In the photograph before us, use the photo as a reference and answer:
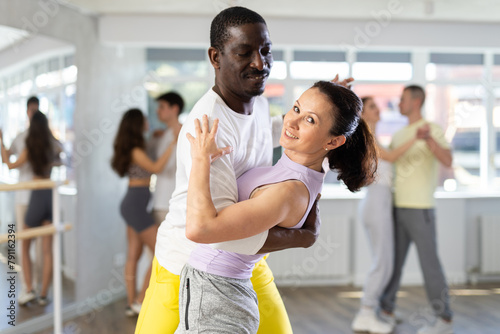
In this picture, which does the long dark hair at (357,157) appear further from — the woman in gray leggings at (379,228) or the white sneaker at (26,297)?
the white sneaker at (26,297)

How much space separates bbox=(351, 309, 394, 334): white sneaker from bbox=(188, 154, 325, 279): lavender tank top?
2.65m

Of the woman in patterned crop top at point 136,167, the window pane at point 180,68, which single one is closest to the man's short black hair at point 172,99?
the woman in patterned crop top at point 136,167

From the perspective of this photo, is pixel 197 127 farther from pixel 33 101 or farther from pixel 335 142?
pixel 33 101

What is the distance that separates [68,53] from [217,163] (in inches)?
133

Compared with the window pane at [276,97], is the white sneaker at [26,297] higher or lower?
lower

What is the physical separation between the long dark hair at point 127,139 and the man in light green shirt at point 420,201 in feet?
6.34

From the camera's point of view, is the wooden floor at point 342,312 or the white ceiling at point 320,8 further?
the white ceiling at point 320,8

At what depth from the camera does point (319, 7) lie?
4.64 metres

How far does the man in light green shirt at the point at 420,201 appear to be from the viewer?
12.2 ft

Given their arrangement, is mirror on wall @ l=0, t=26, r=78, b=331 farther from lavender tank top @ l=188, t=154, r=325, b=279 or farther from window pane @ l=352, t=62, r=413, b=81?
window pane @ l=352, t=62, r=413, b=81

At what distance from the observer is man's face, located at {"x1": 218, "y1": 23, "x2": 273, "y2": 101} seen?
1.50 m

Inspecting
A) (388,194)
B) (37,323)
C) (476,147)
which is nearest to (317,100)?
(388,194)

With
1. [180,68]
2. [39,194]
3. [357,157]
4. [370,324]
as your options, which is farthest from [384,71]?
[357,157]

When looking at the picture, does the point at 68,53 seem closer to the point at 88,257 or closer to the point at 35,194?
the point at 35,194
